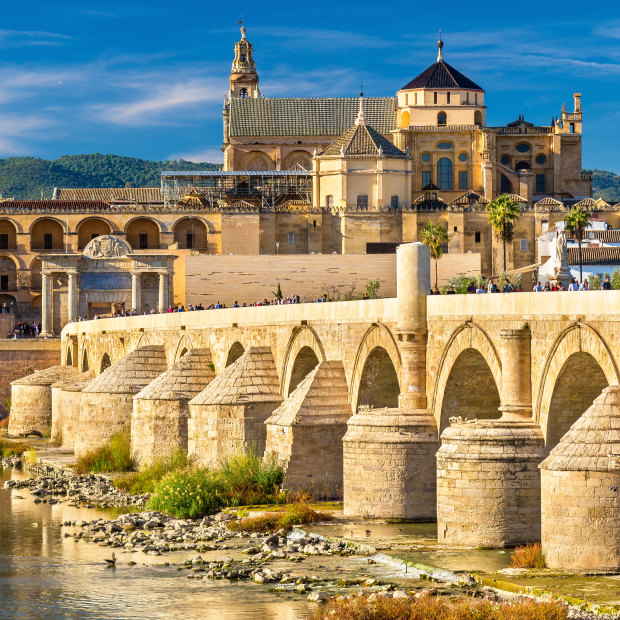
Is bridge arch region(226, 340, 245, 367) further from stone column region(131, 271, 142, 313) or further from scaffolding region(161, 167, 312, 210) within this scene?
scaffolding region(161, 167, 312, 210)

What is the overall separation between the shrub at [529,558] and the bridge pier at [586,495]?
140 millimetres

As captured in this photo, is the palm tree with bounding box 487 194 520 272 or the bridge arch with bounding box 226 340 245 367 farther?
the palm tree with bounding box 487 194 520 272

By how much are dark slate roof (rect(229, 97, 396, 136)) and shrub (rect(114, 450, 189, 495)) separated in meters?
73.6

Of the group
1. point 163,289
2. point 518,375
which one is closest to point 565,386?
point 518,375

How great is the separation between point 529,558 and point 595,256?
175ft

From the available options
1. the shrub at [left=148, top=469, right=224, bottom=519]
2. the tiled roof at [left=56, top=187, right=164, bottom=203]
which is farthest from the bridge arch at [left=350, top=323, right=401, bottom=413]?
the tiled roof at [left=56, top=187, right=164, bottom=203]

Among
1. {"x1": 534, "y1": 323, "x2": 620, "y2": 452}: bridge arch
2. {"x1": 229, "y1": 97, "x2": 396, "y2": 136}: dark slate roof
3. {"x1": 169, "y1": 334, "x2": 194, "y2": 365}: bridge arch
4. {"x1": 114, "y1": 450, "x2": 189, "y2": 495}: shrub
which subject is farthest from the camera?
{"x1": 229, "y1": 97, "x2": 396, "y2": 136}: dark slate roof

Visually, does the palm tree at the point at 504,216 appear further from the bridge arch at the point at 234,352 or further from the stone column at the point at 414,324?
the stone column at the point at 414,324

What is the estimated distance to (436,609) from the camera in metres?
19.2

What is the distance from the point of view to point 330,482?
31.0 metres

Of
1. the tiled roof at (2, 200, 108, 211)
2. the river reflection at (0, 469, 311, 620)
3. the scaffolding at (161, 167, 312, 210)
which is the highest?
the scaffolding at (161, 167, 312, 210)

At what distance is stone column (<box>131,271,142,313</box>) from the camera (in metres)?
73.1

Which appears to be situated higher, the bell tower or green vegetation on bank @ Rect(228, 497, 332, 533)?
the bell tower

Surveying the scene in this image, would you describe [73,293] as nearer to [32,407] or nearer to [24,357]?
[24,357]
